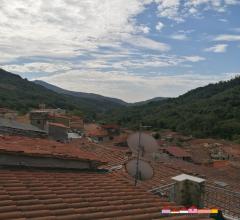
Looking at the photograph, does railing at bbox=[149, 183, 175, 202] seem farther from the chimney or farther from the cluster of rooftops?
the cluster of rooftops

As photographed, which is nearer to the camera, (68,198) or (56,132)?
(68,198)

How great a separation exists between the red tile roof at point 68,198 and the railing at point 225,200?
11.1 feet

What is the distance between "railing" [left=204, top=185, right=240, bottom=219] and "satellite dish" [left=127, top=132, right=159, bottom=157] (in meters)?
2.36

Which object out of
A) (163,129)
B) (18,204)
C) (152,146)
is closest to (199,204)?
(152,146)

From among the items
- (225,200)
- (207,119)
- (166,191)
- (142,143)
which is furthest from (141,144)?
(207,119)

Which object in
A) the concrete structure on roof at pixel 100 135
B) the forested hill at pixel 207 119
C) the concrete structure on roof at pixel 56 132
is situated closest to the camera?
the concrete structure on roof at pixel 56 132

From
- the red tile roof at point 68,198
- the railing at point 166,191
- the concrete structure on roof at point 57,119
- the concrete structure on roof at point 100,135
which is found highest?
the concrete structure on roof at point 57,119

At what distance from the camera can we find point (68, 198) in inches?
224

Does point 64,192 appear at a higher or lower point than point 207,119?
lower

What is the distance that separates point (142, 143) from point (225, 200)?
3141mm

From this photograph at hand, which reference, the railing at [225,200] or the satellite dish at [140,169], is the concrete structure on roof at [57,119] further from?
the satellite dish at [140,169]

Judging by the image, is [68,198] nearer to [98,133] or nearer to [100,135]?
[100,135]

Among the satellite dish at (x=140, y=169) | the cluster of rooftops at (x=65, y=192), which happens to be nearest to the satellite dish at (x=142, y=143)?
the satellite dish at (x=140, y=169)

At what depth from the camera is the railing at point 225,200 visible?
9469 mm
